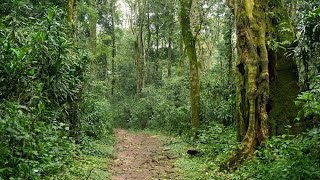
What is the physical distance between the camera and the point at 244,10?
8797 mm

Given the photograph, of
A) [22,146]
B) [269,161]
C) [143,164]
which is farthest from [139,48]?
[22,146]

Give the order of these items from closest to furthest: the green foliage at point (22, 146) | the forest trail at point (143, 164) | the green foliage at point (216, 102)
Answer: the green foliage at point (22, 146) → the forest trail at point (143, 164) → the green foliage at point (216, 102)

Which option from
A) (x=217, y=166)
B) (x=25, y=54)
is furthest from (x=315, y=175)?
(x=25, y=54)

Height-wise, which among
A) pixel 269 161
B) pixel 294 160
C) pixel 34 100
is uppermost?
pixel 34 100

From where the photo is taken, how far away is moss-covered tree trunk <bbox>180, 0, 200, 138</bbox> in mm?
13734

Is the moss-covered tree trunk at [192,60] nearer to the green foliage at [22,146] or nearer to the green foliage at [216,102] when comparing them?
the green foliage at [216,102]

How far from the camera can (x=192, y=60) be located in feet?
45.0

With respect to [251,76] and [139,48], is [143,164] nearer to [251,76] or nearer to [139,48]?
[251,76]

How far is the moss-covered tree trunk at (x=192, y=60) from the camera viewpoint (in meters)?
13.7

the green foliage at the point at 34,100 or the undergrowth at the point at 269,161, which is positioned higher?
the green foliage at the point at 34,100

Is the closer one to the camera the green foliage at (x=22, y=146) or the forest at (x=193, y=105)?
the green foliage at (x=22, y=146)

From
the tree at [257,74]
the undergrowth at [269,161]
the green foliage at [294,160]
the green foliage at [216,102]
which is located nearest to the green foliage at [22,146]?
the undergrowth at [269,161]

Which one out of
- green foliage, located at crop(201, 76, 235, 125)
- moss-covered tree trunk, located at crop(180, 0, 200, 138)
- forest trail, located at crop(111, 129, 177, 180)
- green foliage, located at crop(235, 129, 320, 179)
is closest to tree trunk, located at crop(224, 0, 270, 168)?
green foliage, located at crop(235, 129, 320, 179)

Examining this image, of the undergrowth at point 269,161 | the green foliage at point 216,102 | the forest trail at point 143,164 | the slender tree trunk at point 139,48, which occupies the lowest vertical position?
the forest trail at point 143,164
